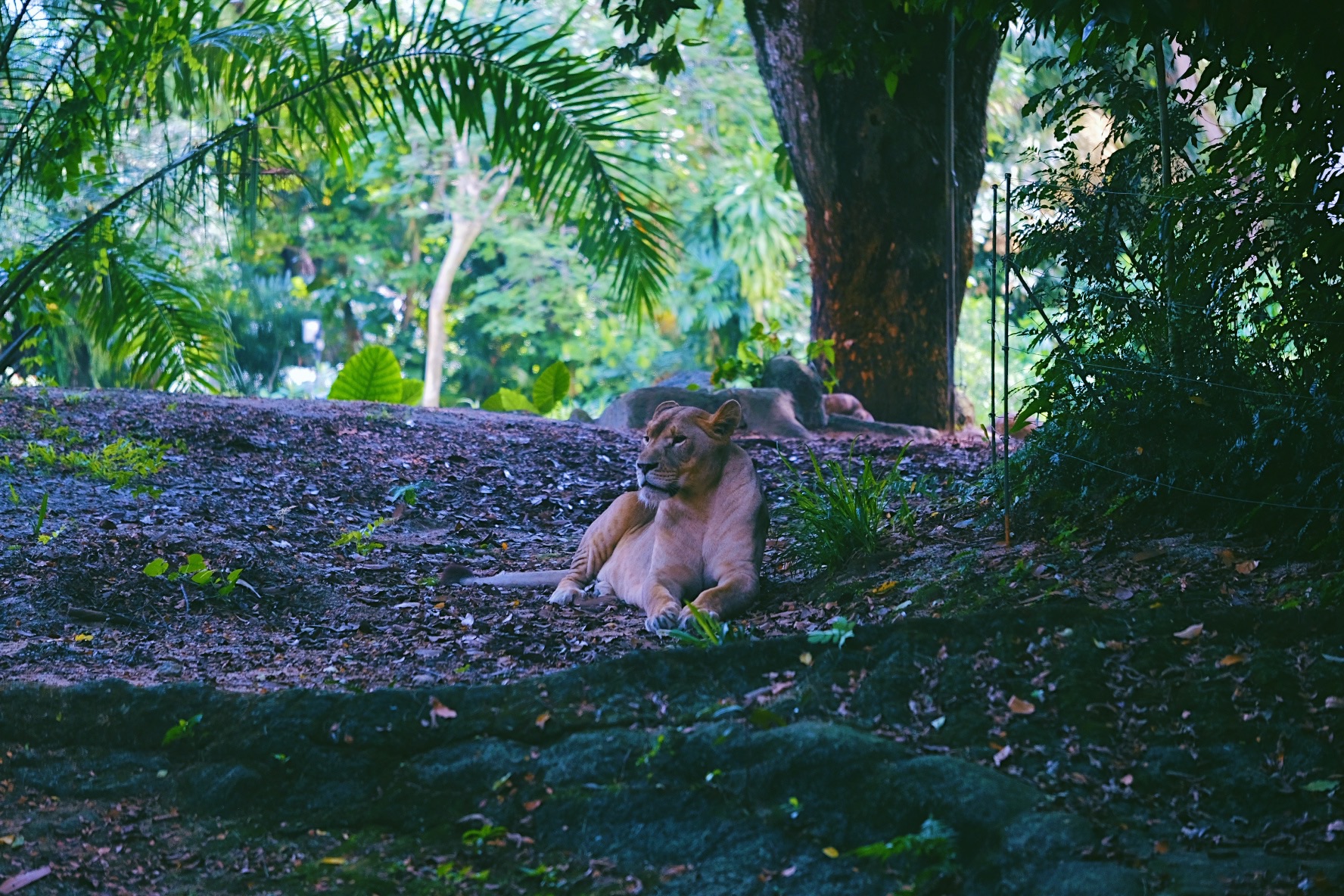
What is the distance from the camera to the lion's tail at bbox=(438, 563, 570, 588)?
5941mm

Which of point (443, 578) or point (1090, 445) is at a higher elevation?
point (1090, 445)

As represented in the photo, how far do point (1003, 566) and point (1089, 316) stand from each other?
4.25ft

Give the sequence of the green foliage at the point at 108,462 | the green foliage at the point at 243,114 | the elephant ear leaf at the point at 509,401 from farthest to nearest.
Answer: the elephant ear leaf at the point at 509,401
the green foliage at the point at 243,114
the green foliage at the point at 108,462

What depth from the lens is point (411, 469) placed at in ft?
27.6

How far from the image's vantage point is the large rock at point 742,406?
10.1 metres

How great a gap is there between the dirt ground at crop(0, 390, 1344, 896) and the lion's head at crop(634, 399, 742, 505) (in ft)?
1.88

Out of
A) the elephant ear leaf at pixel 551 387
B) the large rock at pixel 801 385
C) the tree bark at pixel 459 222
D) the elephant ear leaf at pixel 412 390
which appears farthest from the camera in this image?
the tree bark at pixel 459 222

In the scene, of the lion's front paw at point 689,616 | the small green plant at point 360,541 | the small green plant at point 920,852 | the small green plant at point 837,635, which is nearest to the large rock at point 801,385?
the small green plant at point 360,541

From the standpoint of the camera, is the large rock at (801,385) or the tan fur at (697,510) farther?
the large rock at (801,385)

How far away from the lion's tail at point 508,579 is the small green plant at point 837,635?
2.19 metres

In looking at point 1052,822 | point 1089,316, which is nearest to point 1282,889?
point 1052,822

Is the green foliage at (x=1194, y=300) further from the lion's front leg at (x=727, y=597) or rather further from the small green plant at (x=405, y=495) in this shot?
the small green plant at (x=405, y=495)

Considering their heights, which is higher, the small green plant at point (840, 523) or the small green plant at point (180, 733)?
the small green plant at point (840, 523)

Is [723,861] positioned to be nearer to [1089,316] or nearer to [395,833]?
[395,833]
